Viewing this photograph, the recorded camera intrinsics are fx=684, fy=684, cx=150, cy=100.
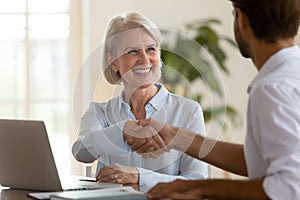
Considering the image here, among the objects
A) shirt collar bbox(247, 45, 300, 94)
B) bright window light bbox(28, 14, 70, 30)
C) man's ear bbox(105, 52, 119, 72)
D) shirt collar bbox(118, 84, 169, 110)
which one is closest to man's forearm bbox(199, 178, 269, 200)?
shirt collar bbox(247, 45, 300, 94)

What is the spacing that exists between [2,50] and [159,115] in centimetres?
254

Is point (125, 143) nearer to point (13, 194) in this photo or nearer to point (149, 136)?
point (149, 136)

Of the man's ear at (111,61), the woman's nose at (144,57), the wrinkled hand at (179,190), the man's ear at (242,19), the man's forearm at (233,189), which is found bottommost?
the wrinkled hand at (179,190)

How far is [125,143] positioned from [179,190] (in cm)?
80

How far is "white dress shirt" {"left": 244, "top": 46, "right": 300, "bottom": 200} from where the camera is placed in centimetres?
158

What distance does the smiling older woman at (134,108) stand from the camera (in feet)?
8.46

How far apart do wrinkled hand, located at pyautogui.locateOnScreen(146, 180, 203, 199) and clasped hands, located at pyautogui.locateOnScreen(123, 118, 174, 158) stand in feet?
1.40

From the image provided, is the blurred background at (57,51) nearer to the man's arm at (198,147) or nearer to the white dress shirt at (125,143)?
the white dress shirt at (125,143)

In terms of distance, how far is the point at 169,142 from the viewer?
2.24m

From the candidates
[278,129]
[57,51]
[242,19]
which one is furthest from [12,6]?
[278,129]

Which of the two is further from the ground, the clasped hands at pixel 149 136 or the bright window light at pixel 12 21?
the clasped hands at pixel 149 136

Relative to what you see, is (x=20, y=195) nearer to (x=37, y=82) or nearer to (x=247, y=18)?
(x=247, y=18)

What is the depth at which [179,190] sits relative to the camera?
1.77m

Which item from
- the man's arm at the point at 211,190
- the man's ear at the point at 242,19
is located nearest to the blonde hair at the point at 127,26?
the man's ear at the point at 242,19
